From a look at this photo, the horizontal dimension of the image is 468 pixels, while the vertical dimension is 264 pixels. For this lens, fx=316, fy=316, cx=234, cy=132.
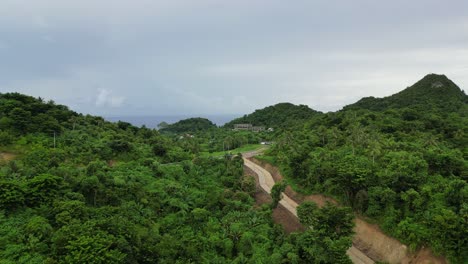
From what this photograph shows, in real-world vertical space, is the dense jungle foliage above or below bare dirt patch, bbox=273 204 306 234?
above

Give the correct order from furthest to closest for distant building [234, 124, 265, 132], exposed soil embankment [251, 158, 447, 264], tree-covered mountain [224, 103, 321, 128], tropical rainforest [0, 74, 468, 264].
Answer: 1. tree-covered mountain [224, 103, 321, 128]
2. distant building [234, 124, 265, 132]
3. exposed soil embankment [251, 158, 447, 264]
4. tropical rainforest [0, 74, 468, 264]

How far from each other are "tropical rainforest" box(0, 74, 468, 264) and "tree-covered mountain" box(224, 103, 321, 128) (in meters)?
61.0

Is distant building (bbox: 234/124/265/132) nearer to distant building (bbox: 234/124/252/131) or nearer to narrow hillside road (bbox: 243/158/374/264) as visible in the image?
distant building (bbox: 234/124/252/131)

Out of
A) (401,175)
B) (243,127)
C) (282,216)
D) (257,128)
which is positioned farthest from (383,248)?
(243,127)

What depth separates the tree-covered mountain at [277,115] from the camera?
119m

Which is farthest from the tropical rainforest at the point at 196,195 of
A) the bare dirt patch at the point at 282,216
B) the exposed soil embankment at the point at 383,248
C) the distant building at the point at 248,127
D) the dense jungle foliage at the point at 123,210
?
the distant building at the point at 248,127

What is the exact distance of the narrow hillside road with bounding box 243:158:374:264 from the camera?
29983 millimetres

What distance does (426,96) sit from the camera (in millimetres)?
98812

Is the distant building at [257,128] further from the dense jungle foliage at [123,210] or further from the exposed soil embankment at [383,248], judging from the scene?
the exposed soil embankment at [383,248]

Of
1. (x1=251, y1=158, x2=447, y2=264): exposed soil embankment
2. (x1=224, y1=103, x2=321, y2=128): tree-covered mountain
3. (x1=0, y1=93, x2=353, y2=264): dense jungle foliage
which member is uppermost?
(x1=224, y1=103, x2=321, y2=128): tree-covered mountain

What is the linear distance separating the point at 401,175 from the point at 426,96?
79788 millimetres

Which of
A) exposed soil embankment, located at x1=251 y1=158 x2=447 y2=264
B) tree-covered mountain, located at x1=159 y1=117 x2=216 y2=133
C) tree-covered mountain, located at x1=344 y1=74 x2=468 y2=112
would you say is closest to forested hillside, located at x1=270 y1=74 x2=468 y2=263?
exposed soil embankment, located at x1=251 y1=158 x2=447 y2=264

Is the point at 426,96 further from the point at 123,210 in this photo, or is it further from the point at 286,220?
the point at 123,210

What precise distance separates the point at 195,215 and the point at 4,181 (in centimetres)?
1695
